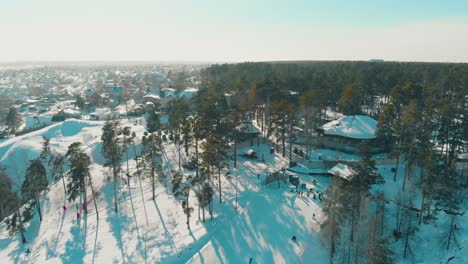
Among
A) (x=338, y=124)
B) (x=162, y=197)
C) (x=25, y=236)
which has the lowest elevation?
(x=25, y=236)

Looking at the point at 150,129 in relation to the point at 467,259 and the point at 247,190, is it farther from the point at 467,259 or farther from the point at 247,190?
the point at 467,259

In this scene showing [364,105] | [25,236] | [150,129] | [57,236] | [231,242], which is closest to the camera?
[231,242]

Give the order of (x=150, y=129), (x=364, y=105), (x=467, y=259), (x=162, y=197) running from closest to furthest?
(x=467, y=259) < (x=162, y=197) < (x=150, y=129) < (x=364, y=105)

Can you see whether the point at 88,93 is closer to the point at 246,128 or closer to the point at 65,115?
the point at 65,115

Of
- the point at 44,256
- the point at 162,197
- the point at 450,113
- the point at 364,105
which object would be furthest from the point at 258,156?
the point at 364,105

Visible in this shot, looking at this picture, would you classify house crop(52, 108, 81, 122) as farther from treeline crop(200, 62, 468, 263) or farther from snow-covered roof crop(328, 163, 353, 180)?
snow-covered roof crop(328, 163, 353, 180)

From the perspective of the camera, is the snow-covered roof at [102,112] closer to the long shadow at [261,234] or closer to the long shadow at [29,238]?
the long shadow at [29,238]

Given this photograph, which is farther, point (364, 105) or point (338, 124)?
point (364, 105)

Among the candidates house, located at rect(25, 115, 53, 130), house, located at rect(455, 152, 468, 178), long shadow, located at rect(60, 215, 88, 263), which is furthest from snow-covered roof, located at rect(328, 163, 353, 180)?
house, located at rect(25, 115, 53, 130)

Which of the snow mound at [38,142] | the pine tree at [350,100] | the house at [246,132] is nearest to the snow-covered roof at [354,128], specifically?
the pine tree at [350,100]
